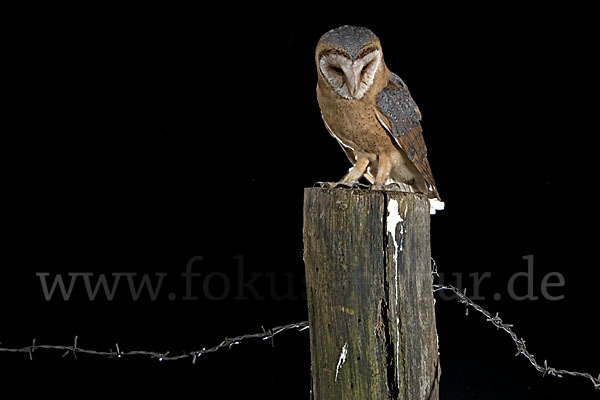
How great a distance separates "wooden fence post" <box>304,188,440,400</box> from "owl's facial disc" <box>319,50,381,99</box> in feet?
1.22

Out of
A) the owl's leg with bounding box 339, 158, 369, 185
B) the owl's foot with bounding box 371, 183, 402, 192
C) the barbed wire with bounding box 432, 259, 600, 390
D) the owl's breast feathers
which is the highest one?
the owl's breast feathers

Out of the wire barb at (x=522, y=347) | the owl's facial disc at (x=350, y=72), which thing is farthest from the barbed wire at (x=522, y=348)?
the owl's facial disc at (x=350, y=72)

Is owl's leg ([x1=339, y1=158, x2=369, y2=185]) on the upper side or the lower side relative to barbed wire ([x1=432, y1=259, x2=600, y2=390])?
upper

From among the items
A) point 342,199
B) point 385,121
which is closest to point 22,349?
point 342,199

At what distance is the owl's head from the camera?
1780 millimetres

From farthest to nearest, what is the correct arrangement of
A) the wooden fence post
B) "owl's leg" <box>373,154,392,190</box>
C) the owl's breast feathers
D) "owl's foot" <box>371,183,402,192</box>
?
"owl's leg" <box>373,154,392,190</box>, the owl's breast feathers, "owl's foot" <box>371,183,402,192</box>, the wooden fence post

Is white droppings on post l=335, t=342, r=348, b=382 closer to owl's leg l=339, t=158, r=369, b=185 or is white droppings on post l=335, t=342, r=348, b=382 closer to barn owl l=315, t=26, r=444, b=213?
barn owl l=315, t=26, r=444, b=213

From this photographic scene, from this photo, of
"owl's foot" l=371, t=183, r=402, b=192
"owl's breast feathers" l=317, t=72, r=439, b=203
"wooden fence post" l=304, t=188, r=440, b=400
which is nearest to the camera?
"wooden fence post" l=304, t=188, r=440, b=400

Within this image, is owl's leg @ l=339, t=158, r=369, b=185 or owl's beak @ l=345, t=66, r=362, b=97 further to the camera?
owl's leg @ l=339, t=158, r=369, b=185

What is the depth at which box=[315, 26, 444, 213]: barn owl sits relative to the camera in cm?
180

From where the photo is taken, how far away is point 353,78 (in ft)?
5.97

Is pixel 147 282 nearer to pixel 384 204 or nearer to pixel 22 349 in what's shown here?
pixel 22 349

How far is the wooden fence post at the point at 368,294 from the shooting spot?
1.57 meters

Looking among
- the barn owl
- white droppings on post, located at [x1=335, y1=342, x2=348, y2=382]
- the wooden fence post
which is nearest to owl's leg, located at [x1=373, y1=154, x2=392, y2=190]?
the barn owl
